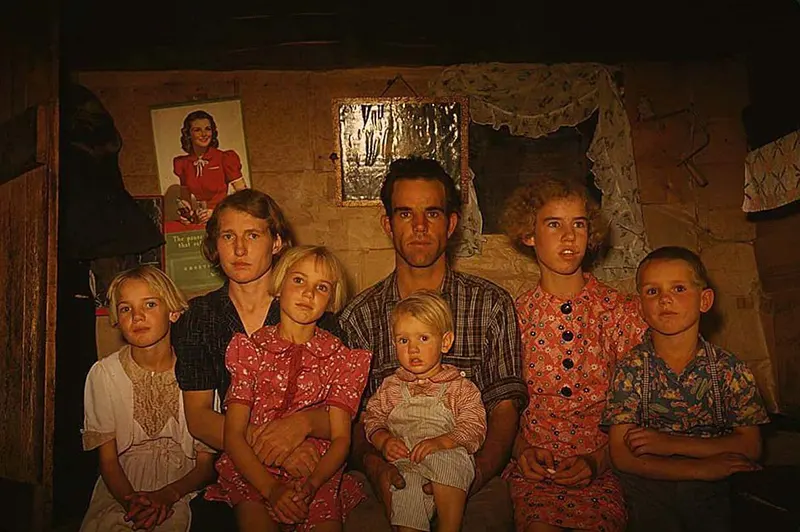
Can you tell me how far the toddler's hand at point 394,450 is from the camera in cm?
318

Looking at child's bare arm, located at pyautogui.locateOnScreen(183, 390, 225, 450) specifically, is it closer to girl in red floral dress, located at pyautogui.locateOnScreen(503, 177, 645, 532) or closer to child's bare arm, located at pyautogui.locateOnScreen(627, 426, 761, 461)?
girl in red floral dress, located at pyautogui.locateOnScreen(503, 177, 645, 532)

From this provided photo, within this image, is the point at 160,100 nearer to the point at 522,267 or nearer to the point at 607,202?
the point at 522,267

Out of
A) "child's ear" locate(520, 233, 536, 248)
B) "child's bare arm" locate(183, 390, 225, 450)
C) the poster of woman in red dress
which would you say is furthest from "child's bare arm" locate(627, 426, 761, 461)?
the poster of woman in red dress

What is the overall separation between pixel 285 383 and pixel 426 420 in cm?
61

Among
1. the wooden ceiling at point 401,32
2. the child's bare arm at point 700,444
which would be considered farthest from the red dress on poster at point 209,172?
the child's bare arm at point 700,444

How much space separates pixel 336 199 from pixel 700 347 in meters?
2.65

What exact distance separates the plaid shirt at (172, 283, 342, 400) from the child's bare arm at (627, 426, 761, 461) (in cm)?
140

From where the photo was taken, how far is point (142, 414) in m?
3.46

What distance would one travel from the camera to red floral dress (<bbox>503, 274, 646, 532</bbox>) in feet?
11.8

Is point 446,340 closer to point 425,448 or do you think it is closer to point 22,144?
point 425,448

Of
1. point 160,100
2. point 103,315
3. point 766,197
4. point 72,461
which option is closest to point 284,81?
point 160,100

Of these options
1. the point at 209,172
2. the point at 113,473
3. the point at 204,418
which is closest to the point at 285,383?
the point at 204,418

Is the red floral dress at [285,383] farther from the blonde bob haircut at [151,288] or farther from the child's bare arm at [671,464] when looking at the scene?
the child's bare arm at [671,464]

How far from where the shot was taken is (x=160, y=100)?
530 centimetres
